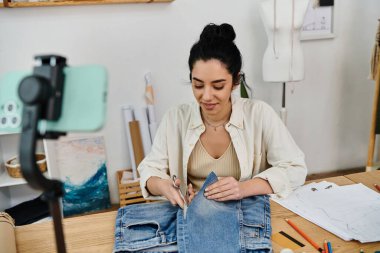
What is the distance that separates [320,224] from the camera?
1.10 metres

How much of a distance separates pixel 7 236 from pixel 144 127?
1826 millimetres

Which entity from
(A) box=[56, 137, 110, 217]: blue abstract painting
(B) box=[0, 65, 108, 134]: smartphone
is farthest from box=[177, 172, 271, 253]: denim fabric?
(A) box=[56, 137, 110, 217]: blue abstract painting

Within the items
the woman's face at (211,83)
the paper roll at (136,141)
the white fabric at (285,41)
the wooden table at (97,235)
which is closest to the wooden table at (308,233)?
the wooden table at (97,235)

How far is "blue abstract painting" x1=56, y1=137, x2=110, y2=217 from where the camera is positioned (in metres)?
2.76

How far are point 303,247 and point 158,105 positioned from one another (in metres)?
2.06

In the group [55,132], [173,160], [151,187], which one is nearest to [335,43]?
[173,160]

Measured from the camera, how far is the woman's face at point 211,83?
1.44 m

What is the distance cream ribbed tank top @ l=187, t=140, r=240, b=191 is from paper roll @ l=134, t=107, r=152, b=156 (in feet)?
4.13

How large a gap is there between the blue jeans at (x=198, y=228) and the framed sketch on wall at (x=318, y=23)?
2243 mm

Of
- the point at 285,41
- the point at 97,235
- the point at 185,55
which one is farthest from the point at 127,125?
the point at 97,235

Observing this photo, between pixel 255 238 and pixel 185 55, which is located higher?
pixel 185 55

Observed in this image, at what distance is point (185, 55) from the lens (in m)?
2.86

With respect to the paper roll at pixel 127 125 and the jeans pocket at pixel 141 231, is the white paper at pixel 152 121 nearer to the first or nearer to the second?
the paper roll at pixel 127 125

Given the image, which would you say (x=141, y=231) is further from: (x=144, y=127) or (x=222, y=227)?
(x=144, y=127)
